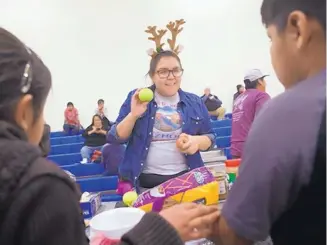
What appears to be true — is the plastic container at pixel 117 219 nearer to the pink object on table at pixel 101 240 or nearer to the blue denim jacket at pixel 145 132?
the pink object on table at pixel 101 240

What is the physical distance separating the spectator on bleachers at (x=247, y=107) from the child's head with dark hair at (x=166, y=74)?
3.05ft

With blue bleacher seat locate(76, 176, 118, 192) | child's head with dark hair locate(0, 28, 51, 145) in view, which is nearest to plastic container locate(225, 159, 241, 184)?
blue bleacher seat locate(76, 176, 118, 192)

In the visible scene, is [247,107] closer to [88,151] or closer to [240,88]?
[88,151]

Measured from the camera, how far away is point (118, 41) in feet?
20.6

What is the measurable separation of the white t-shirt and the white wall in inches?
189

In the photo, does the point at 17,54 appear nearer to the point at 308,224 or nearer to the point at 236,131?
the point at 308,224

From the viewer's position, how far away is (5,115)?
52 centimetres

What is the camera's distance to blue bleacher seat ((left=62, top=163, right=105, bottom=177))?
287cm

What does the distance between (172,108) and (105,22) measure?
501cm

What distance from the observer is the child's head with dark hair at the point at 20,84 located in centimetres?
51

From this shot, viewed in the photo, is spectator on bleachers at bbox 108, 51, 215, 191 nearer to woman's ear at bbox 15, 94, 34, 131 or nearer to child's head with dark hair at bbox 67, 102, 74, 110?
woman's ear at bbox 15, 94, 34, 131

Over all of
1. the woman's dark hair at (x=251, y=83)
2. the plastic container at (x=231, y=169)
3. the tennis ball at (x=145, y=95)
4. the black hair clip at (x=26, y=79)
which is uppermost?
the black hair clip at (x=26, y=79)

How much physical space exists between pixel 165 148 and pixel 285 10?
1.03 m

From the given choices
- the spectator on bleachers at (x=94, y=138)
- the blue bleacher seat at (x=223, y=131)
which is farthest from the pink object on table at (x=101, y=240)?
the blue bleacher seat at (x=223, y=131)
